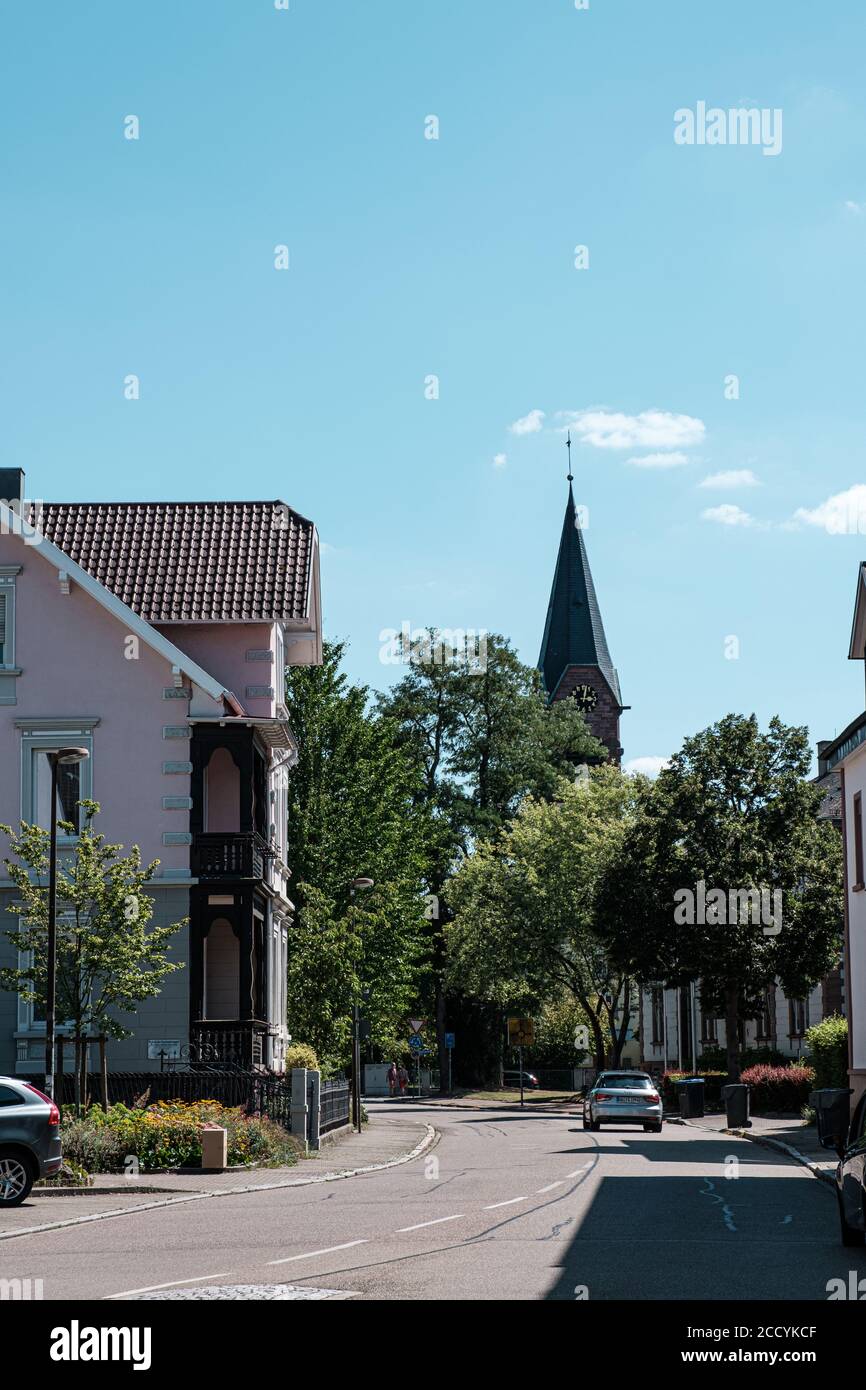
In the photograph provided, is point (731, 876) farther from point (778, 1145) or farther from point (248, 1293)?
point (248, 1293)

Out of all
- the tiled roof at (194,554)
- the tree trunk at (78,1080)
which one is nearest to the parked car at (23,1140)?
the tree trunk at (78,1080)

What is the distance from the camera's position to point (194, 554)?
40531 millimetres

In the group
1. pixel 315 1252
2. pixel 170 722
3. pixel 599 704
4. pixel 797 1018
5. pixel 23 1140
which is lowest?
pixel 797 1018

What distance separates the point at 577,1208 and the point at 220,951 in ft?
63.8

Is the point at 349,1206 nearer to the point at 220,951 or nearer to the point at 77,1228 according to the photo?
the point at 77,1228

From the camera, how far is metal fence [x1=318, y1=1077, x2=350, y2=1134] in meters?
37.4

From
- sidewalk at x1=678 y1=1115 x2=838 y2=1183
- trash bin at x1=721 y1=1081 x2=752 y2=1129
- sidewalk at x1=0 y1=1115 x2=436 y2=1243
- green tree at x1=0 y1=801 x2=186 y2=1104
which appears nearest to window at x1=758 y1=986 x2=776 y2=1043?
sidewalk at x1=678 y1=1115 x2=838 y2=1183

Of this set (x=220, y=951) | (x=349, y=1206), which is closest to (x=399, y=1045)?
(x=220, y=951)

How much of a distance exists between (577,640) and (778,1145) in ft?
253

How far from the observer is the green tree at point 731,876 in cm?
5284

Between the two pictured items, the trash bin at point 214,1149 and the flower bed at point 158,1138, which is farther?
the trash bin at point 214,1149

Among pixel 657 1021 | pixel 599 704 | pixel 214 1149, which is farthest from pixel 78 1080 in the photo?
pixel 599 704

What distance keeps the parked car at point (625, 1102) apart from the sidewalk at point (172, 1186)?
286 inches

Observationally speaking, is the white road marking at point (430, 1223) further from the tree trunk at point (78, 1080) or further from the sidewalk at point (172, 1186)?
the tree trunk at point (78, 1080)
